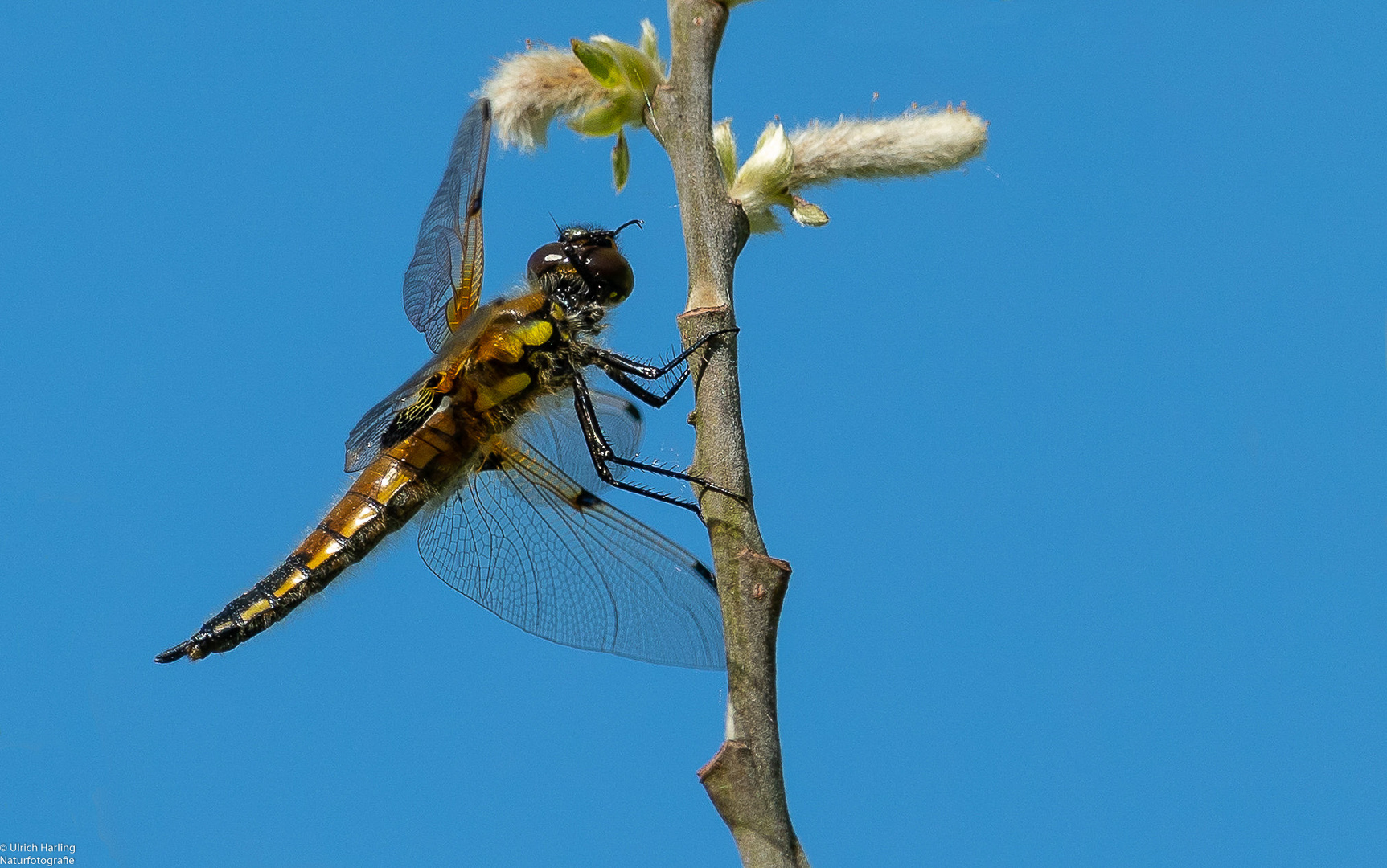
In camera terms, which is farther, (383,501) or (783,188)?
(383,501)

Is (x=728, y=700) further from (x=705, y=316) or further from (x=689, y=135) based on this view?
(x=689, y=135)

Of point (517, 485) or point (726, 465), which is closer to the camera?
point (726, 465)

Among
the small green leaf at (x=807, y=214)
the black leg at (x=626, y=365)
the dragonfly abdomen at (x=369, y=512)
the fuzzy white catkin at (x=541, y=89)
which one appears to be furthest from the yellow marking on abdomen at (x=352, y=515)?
the small green leaf at (x=807, y=214)

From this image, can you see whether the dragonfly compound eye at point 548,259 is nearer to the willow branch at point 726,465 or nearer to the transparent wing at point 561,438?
the transparent wing at point 561,438

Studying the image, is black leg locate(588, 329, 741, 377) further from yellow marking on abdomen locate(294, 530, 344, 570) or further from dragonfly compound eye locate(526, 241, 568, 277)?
yellow marking on abdomen locate(294, 530, 344, 570)

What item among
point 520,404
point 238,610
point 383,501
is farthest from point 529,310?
point 238,610

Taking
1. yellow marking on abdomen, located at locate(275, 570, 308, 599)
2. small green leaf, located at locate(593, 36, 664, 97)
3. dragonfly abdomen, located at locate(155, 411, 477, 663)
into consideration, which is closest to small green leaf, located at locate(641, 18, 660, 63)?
small green leaf, located at locate(593, 36, 664, 97)

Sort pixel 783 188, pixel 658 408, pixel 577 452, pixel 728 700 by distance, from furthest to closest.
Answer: pixel 577 452 < pixel 658 408 < pixel 783 188 < pixel 728 700

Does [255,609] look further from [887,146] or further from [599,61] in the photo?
[887,146]

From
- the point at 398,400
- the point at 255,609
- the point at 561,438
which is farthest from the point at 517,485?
the point at 255,609
